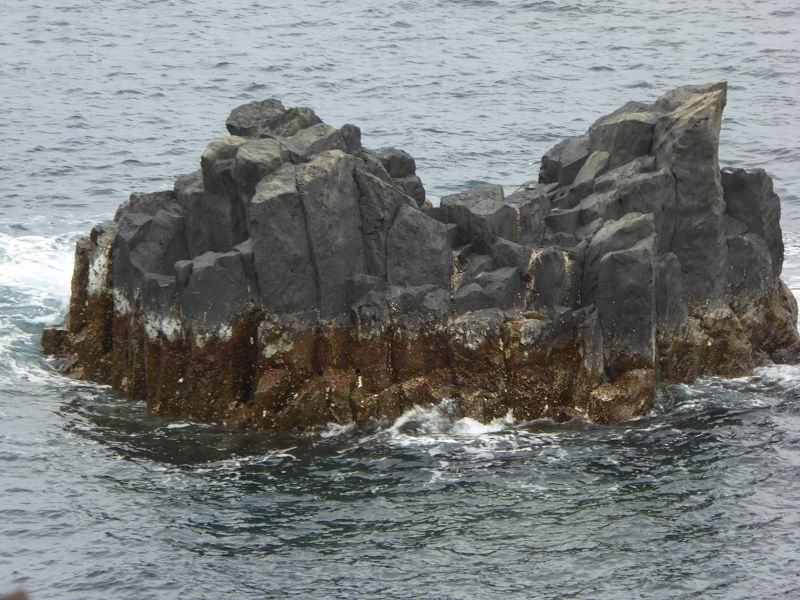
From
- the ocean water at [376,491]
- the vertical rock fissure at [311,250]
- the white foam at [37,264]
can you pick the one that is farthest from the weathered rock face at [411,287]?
the white foam at [37,264]

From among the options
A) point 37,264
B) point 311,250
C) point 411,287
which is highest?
point 311,250

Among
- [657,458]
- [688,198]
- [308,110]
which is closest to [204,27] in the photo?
[308,110]

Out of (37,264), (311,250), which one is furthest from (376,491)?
(37,264)

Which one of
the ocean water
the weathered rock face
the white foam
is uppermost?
the weathered rock face

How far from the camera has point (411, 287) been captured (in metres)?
32.1

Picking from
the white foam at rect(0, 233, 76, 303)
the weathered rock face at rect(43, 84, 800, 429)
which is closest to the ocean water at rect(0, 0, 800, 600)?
the white foam at rect(0, 233, 76, 303)

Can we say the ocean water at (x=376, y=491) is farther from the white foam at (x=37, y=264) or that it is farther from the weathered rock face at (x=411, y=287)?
the weathered rock face at (x=411, y=287)

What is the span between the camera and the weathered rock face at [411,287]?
31.1 meters

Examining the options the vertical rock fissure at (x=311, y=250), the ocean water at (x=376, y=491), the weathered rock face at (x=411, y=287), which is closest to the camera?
the ocean water at (x=376, y=491)

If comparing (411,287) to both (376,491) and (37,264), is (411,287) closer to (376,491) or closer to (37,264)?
(376,491)

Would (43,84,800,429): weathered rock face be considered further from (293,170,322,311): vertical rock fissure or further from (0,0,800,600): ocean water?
(0,0,800,600): ocean water

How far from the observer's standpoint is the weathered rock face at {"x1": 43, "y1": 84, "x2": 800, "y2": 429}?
31.1 metres

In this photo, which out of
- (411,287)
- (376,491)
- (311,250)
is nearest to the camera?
(376,491)

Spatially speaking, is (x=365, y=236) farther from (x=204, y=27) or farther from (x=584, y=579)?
(x=204, y=27)
